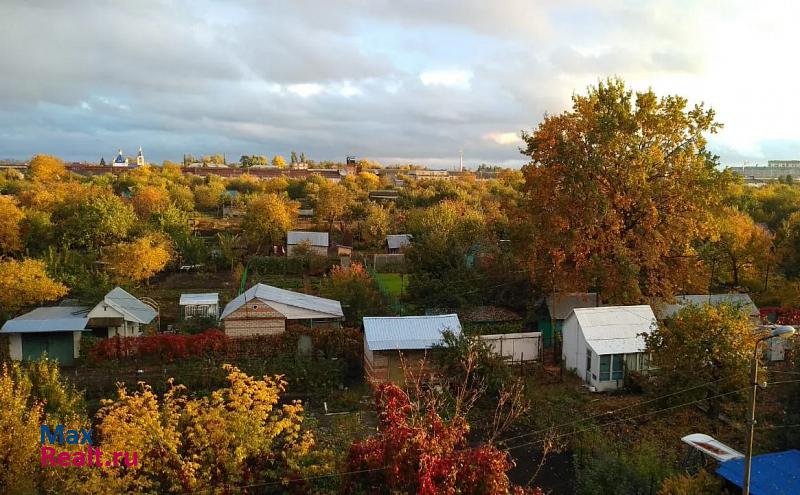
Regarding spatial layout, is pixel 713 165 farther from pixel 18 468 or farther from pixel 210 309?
pixel 18 468

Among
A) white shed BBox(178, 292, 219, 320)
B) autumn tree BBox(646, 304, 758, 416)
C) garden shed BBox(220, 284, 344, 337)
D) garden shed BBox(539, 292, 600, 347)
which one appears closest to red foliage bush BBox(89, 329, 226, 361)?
garden shed BBox(220, 284, 344, 337)

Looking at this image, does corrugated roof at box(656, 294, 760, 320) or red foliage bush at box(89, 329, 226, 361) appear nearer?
red foliage bush at box(89, 329, 226, 361)

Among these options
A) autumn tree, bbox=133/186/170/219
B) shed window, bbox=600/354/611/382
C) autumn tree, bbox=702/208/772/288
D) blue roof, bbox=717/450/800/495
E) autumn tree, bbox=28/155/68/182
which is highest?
autumn tree, bbox=28/155/68/182

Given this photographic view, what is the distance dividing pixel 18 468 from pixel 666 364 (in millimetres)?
12963

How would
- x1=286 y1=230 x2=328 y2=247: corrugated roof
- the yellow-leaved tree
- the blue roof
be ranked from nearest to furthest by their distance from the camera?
1. the yellow-leaved tree
2. the blue roof
3. x1=286 y1=230 x2=328 y2=247: corrugated roof

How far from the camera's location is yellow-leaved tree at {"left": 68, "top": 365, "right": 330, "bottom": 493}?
24.3ft

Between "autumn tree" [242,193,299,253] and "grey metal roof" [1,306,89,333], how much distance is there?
1765 cm

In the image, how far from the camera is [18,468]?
7980mm

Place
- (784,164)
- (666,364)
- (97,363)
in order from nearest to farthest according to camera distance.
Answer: (666,364) → (97,363) → (784,164)

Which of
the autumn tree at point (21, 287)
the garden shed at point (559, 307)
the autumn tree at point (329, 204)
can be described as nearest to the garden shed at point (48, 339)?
the autumn tree at point (21, 287)

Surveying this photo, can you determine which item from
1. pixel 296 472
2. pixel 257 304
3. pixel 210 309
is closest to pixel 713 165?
pixel 257 304

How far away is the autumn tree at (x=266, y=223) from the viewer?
35.9m

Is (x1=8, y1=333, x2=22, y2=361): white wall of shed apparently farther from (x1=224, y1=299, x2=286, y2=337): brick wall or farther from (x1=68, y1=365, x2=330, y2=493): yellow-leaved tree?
(x1=68, y1=365, x2=330, y2=493): yellow-leaved tree

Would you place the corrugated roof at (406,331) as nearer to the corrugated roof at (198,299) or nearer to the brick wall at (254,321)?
the brick wall at (254,321)
